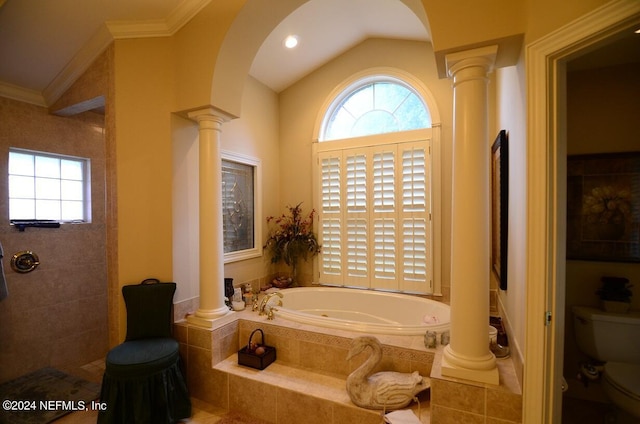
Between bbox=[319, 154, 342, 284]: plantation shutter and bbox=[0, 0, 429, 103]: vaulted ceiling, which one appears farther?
bbox=[319, 154, 342, 284]: plantation shutter

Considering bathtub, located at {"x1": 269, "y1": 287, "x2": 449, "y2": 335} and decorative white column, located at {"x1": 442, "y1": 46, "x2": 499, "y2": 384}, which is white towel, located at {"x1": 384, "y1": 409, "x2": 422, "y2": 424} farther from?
bathtub, located at {"x1": 269, "y1": 287, "x2": 449, "y2": 335}

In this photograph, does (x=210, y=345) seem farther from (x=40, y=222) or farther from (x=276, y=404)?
(x=40, y=222)

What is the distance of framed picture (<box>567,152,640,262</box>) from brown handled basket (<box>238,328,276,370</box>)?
2.33 metres

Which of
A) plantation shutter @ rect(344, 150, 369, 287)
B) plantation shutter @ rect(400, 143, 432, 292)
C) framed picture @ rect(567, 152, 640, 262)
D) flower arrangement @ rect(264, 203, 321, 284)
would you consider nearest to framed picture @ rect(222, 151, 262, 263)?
flower arrangement @ rect(264, 203, 321, 284)

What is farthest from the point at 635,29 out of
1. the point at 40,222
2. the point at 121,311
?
the point at 40,222

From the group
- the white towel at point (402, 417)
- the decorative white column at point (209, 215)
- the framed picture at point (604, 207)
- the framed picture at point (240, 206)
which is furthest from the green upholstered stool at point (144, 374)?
the framed picture at point (604, 207)

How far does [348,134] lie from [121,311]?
285cm

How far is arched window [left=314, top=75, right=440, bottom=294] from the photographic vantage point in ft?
9.91

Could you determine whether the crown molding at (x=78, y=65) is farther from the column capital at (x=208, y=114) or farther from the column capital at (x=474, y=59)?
the column capital at (x=474, y=59)

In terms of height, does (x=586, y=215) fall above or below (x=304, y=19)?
below

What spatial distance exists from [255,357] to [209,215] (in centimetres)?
111

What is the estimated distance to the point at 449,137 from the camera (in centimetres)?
294

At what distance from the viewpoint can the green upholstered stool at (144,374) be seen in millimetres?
1760

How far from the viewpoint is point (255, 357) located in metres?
2.10
